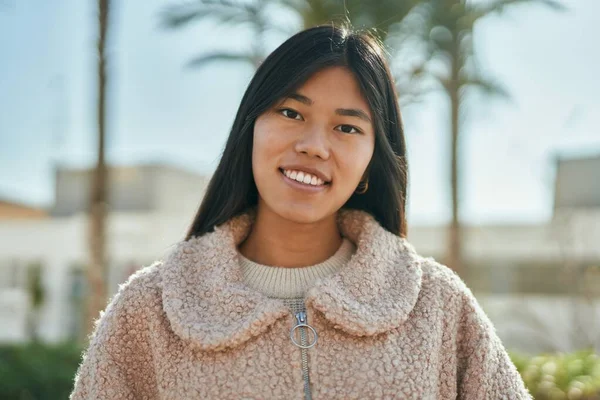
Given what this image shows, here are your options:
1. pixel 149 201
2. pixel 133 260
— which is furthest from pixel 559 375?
pixel 149 201

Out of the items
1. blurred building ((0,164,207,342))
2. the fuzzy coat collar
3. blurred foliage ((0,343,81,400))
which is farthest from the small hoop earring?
blurred building ((0,164,207,342))

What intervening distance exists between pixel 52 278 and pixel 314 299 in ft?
61.2

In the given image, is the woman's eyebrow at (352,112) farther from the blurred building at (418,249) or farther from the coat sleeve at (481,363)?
the blurred building at (418,249)

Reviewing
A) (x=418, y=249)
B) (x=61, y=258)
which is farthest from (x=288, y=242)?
(x=61, y=258)

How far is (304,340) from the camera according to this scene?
2127mm

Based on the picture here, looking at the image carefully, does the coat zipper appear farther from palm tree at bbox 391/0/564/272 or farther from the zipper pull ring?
palm tree at bbox 391/0/564/272

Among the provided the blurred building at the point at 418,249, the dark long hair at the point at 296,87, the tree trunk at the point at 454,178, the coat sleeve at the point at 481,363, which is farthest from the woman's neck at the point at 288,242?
the blurred building at the point at 418,249

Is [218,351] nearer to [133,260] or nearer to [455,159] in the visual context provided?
[455,159]

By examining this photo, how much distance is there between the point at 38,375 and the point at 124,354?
18.2 feet

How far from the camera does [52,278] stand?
1953cm

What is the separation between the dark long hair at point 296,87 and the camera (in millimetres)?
2258

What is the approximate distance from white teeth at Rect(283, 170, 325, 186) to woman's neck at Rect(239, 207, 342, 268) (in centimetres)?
24

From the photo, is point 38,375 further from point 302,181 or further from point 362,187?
point 302,181

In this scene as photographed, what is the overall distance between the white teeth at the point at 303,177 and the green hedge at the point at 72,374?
483cm
